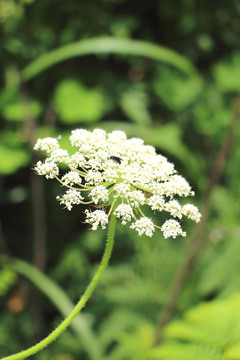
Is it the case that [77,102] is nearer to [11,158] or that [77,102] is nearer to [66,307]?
[11,158]

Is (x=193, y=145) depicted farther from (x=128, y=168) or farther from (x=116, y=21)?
(x=128, y=168)

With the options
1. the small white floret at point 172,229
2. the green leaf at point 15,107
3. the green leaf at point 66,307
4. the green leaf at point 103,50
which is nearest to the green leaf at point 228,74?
the green leaf at point 103,50

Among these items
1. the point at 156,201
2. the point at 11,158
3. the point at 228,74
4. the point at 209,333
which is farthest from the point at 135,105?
the point at 156,201

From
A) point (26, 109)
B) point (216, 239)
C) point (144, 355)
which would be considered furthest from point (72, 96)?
point (144, 355)

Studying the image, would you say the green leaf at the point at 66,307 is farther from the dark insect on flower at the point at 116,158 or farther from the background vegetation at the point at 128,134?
the dark insect on flower at the point at 116,158

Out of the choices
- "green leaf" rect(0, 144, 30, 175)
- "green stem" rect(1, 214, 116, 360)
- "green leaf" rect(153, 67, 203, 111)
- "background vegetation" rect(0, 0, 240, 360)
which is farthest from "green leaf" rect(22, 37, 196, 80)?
"green stem" rect(1, 214, 116, 360)
